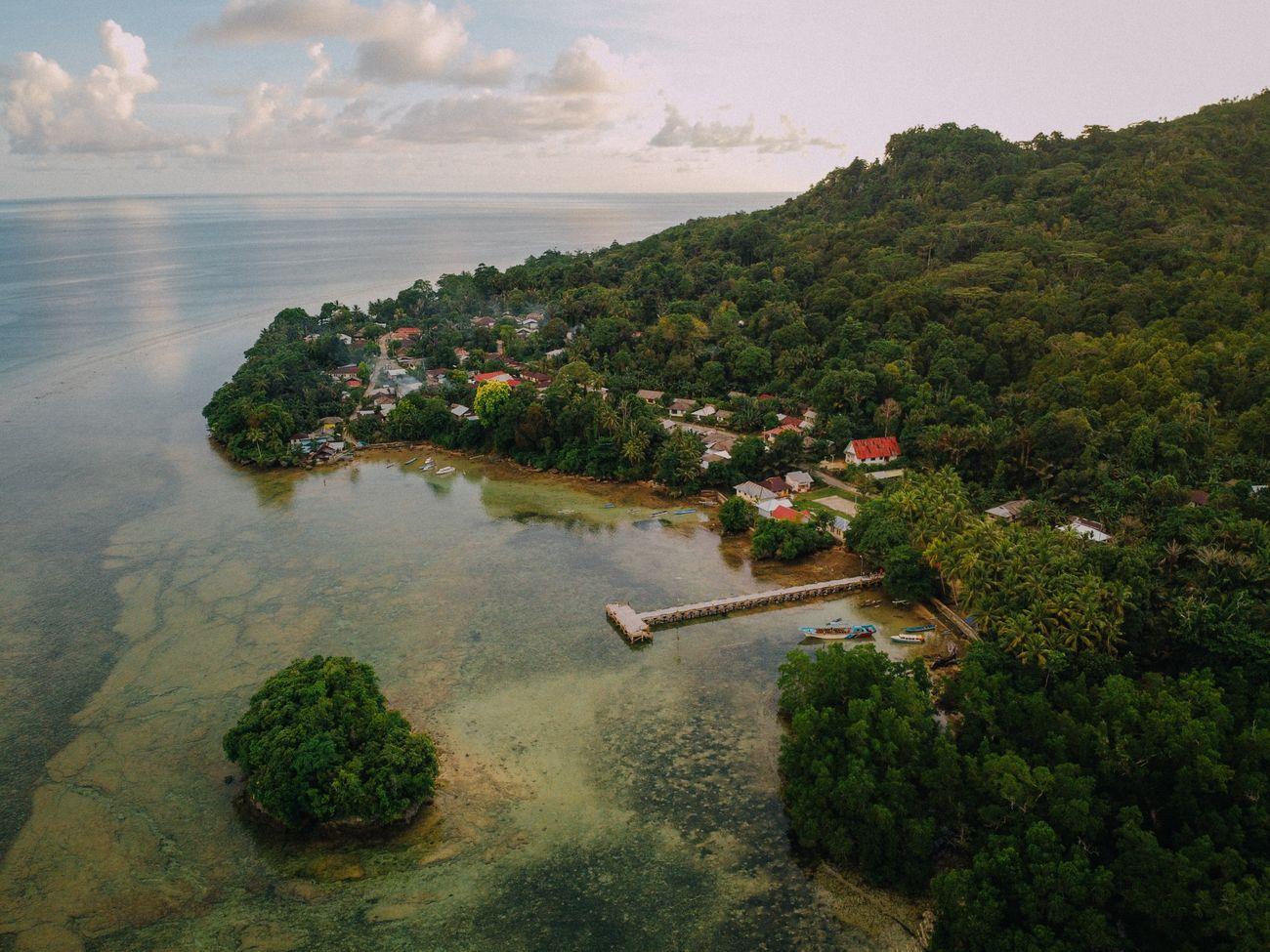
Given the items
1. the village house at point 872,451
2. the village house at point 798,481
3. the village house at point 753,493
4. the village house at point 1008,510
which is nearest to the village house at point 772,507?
the village house at point 753,493

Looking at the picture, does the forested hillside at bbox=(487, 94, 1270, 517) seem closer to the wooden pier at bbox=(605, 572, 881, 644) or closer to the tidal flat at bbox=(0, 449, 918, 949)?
the wooden pier at bbox=(605, 572, 881, 644)

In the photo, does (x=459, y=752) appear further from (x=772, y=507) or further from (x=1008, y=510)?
(x=1008, y=510)

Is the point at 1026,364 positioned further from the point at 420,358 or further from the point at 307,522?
the point at 420,358

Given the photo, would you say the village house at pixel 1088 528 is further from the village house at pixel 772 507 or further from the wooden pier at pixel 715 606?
the village house at pixel 772 507

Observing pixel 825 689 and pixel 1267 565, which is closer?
pixel 825 689

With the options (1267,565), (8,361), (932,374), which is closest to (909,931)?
(1267,565)

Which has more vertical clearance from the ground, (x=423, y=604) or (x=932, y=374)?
(x=932, y=374)

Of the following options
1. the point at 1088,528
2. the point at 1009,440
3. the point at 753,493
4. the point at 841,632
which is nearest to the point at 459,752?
the point at 841,632
